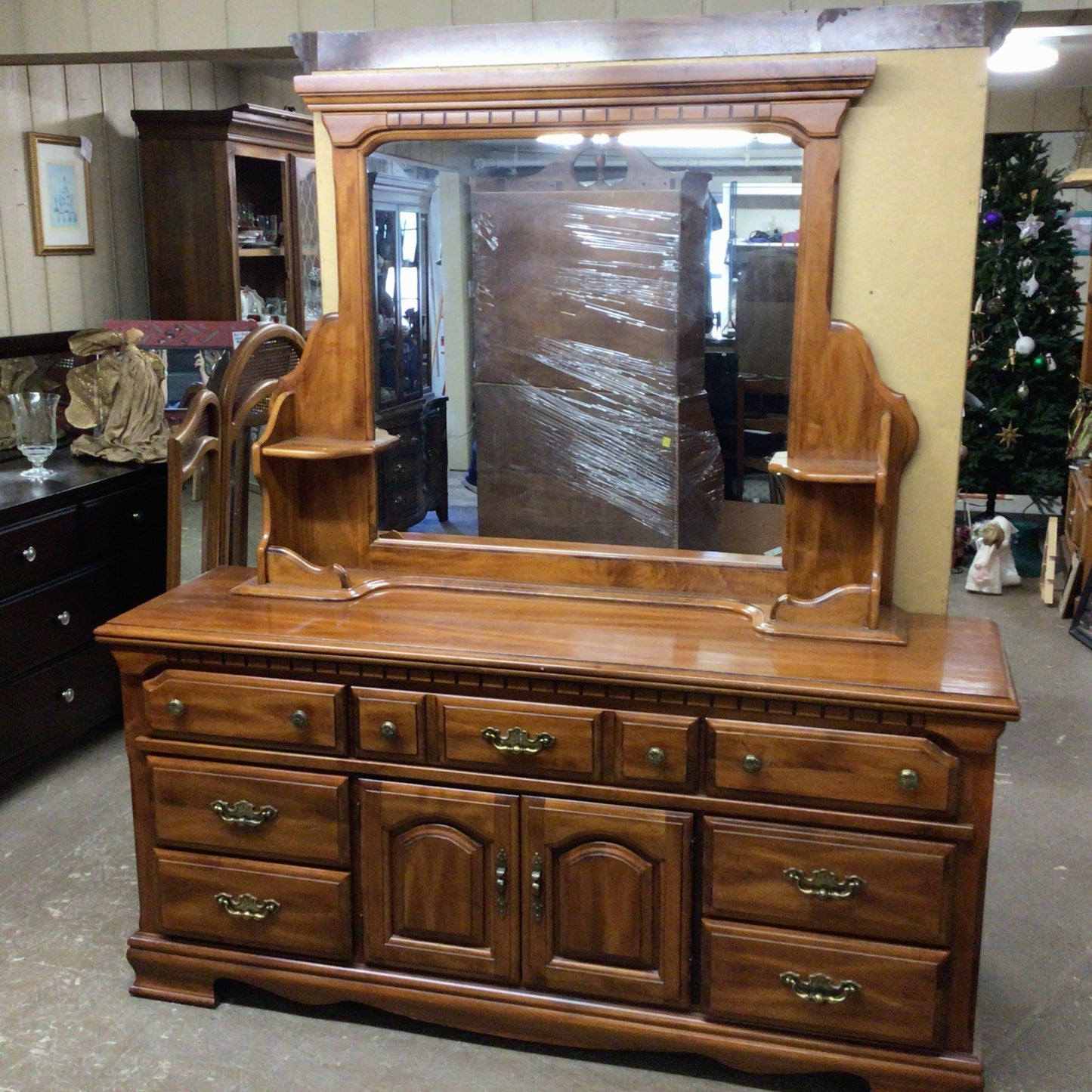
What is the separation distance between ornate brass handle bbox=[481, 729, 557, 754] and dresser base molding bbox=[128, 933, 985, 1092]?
0.46 m

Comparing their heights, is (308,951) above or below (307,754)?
below

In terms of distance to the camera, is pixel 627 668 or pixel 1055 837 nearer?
pixel 627 668

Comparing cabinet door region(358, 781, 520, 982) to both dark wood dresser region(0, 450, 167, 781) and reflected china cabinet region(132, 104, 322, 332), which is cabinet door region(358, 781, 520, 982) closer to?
dark wood dresser region(0, 450, 167, 781)

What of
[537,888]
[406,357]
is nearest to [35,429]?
[406,357]

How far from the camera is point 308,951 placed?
2.26 metres

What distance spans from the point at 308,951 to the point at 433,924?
26cm

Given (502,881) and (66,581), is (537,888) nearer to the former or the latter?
(502,881)

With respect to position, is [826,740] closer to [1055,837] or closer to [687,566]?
[687,566]

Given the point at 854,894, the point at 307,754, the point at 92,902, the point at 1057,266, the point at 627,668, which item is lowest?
the point at 92,902

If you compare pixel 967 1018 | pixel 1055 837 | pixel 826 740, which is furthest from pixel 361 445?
A: pixel 1055 837

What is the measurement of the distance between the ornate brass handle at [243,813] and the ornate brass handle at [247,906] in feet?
0.48

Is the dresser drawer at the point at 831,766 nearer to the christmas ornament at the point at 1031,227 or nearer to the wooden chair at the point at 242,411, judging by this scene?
the wooden chair at the point at 242,411

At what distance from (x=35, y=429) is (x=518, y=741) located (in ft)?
6.69

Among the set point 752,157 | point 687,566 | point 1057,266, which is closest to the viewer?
point 752,157
